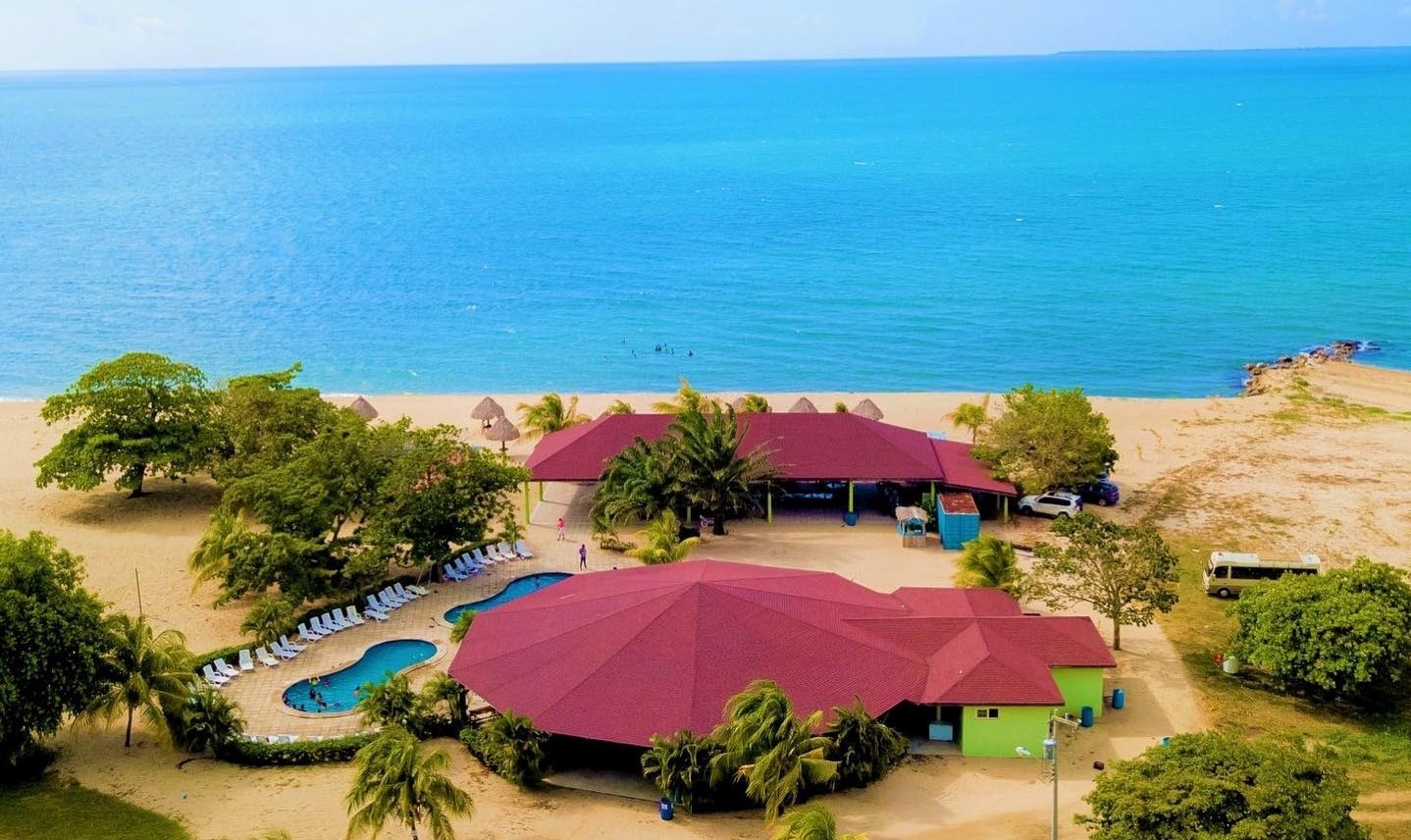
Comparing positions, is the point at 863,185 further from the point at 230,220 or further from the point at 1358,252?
the point at 230,220

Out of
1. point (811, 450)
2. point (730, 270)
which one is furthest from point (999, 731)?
point (730, 270)

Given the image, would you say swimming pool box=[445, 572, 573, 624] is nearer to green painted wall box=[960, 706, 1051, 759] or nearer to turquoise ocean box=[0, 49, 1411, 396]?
green painted wall box=[960, 706, 1051, 759]

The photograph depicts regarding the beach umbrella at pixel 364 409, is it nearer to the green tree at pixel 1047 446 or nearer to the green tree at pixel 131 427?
the green tree at pixel 131 427

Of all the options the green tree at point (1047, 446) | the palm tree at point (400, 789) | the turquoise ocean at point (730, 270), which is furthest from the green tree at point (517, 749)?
the turquoise ocean at point (730, 270)

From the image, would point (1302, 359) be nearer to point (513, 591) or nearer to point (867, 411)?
point (867, 411)

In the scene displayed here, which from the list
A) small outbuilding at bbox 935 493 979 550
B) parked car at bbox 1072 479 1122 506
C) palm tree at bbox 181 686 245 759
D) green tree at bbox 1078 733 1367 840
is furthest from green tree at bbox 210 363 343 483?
green tree at bbox 1078 733 1367 840

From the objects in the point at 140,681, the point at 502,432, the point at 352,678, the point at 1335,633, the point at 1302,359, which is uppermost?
the point at 1302,359
